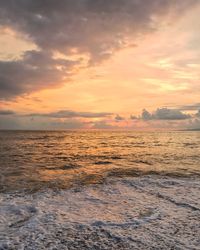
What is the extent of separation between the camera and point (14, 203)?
9539 mm

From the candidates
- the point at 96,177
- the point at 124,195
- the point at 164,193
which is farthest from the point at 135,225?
the point at 96,177

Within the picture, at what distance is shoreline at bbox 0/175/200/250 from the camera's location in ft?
19.9

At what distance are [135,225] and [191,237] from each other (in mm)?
1445

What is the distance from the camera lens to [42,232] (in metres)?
6.64

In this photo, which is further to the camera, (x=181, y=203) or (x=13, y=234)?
(x=181, y=203)

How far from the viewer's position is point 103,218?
25.5ft

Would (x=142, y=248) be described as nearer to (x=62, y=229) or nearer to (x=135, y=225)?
(x=135, y=225)

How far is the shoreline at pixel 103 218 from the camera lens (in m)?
6.06

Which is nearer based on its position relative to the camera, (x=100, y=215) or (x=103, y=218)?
(x=103, y=218)

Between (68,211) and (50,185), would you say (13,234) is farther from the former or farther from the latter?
(50,185)

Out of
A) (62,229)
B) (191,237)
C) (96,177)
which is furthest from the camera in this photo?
(96,177)

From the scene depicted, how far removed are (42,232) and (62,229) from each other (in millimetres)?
508

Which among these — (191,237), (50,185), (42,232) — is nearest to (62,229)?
(42,232)

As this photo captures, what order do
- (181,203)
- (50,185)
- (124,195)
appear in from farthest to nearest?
(50,185) < (124,195) < (181,203)
